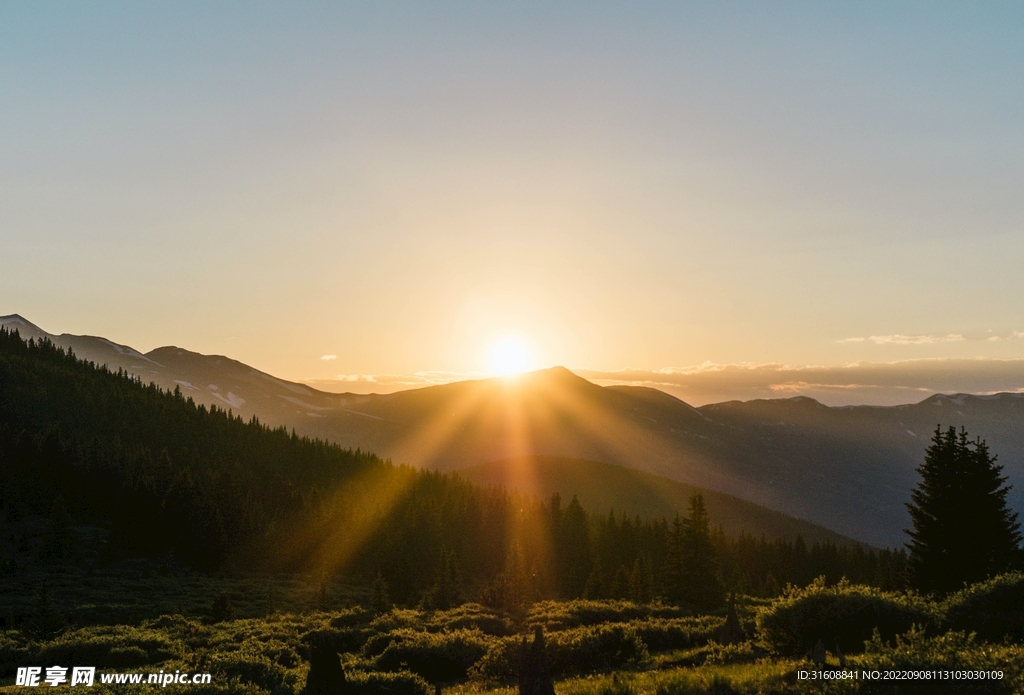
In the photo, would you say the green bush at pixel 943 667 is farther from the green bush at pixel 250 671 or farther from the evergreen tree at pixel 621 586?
the evergreen tree at pixel 621 586

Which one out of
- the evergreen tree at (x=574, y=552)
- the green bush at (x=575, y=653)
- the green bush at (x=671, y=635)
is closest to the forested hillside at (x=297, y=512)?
the evergreen tree at (x=574, y=552)

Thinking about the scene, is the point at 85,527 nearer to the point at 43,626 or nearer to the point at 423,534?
the point at 423,534

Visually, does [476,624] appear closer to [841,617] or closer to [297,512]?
[841,617]

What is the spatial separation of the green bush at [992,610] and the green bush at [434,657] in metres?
18.5

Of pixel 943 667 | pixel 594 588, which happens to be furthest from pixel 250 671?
pixel 594 588

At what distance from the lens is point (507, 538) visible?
15238cm

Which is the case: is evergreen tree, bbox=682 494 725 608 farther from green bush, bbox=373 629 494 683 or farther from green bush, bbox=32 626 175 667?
green bush, bbox=32 626 175 667

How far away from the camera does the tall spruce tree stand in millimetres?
43406

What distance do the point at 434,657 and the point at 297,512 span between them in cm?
10635

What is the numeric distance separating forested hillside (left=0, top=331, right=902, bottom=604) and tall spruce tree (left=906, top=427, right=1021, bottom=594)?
30035mm

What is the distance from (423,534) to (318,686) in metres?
A: 114

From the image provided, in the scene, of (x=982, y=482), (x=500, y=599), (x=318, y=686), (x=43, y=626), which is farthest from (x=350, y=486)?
(x=318, y=686)

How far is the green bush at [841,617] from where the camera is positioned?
25.4 meters

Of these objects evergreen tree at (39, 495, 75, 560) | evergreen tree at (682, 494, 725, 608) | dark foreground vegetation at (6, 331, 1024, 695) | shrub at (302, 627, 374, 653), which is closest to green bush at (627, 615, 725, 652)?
dark foreground vegetation at (6, 331, 1024, 695)
